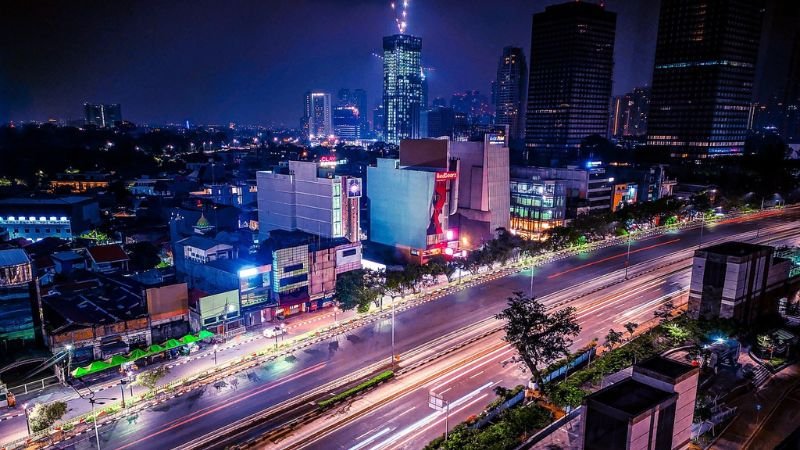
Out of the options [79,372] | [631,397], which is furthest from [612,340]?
[79,372]

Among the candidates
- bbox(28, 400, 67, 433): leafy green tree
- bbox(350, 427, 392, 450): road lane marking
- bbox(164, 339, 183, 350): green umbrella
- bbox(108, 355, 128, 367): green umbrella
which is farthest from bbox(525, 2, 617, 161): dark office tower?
bbox(28, 400, 67, 433): leafy green tree

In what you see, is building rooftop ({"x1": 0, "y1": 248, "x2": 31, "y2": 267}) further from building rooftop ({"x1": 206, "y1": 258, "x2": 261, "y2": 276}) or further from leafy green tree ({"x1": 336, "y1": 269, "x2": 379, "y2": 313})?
leafy green tree ({"x1": 336, "y1": 269, "x2": 379, "y2": 313})

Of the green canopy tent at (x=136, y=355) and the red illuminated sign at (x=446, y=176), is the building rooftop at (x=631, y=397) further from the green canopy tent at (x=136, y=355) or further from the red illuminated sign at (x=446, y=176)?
the red illuminated sign at (x=446, y=176)

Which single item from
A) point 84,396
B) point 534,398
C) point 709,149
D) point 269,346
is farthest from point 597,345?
point 709,149

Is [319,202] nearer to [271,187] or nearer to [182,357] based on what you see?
[271,187]

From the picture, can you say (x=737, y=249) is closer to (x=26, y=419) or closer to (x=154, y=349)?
(x=154, y=349)

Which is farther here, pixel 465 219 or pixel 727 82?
pixel 727 82
